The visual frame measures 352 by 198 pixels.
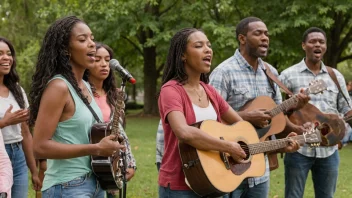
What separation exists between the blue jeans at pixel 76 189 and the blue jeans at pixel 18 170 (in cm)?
168

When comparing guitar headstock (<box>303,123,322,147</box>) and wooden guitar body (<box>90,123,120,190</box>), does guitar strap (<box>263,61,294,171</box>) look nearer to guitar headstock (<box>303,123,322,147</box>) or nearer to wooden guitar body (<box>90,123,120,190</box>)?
guitar headstock (<box>303,123,322,147</box>)

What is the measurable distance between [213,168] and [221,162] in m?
0.12

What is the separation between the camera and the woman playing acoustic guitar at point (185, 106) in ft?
12.3

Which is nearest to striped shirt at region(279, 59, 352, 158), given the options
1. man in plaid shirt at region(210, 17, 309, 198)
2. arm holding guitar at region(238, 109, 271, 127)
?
man in plaid shirt at region(210, 17, 309, 198)

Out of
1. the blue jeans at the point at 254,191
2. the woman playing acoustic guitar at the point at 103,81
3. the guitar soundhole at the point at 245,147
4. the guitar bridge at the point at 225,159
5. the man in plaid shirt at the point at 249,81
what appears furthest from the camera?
the woman playing acoustic guitar at the point at 103,81

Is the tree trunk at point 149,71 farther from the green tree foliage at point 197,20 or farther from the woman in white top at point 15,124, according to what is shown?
the woman in white top at point 15,124

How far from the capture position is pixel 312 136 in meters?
4.88

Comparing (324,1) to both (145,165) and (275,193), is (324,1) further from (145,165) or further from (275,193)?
(275,193)

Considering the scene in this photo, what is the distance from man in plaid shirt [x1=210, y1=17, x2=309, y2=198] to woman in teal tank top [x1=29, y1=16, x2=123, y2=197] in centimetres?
172

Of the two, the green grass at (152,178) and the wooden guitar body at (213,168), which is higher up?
the wooden guitar body at (213,168)

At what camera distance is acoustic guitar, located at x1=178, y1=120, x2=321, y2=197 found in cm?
376

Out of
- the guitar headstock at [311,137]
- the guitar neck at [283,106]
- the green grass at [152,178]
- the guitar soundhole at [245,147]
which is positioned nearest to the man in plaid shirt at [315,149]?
the guitar neck at [283,106]

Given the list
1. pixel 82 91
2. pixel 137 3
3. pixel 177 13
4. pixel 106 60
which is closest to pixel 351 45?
pixel 177 13

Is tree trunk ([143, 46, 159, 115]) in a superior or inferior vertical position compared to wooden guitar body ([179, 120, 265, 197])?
inferior
